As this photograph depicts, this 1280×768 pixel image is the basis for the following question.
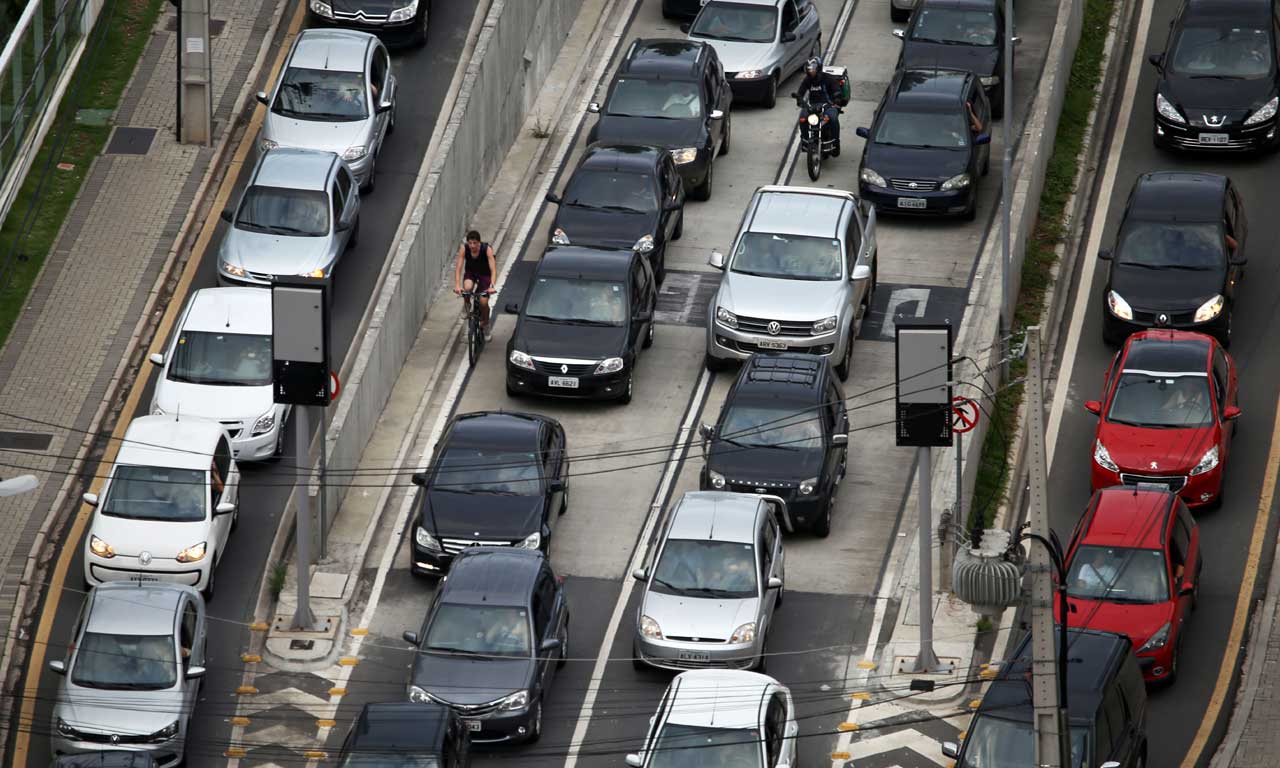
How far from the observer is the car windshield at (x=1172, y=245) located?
38.7 meters

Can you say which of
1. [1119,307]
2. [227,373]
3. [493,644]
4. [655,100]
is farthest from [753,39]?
[493,644]

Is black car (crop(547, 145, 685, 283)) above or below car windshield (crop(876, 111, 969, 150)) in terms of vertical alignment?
below

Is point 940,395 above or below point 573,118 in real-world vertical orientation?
above

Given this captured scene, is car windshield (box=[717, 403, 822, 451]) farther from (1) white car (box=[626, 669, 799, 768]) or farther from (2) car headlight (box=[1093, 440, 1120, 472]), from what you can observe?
(1) white car (box=[626, 669, 799, 768])

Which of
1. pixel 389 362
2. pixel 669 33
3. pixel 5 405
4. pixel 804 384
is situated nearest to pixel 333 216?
pixel 389 362

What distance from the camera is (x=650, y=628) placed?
103ft

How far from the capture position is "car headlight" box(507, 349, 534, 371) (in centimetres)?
3672

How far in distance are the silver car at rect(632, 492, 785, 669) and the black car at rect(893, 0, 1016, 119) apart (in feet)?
47.8

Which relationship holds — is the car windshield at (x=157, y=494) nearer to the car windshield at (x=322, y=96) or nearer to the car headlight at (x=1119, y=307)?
the car windshield at (x=322, y=96)

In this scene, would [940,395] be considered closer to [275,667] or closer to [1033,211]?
[275,667]

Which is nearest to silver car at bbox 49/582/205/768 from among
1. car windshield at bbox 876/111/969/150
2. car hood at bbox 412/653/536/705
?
car hood at bbox 412/653/536/705

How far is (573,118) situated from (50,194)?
30.2 ft

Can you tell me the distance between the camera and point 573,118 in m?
46.0

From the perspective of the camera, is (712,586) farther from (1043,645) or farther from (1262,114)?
(1262,114)
